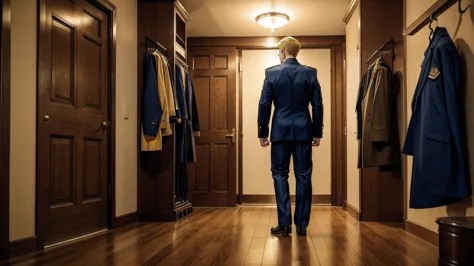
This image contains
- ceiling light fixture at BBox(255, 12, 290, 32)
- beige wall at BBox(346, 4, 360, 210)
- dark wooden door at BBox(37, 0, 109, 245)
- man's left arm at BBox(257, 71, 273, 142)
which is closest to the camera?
dark wooden door at BBox(37, 0, 109, 245)

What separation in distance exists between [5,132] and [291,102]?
77.8 inches

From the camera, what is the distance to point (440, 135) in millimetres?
2562

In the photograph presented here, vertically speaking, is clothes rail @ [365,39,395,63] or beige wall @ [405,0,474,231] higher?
clothes rail @ [365,39,395,63]

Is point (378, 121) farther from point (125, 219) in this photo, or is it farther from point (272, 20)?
point (125, 219)

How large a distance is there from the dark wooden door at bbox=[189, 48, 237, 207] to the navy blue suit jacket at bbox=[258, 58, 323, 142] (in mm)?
2973

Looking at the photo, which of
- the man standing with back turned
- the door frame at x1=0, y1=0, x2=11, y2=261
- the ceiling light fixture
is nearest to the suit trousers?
the man standing with back turned

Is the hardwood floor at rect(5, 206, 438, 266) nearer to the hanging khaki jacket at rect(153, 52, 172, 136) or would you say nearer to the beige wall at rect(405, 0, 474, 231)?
the beige wall at rect(405, 0, 474, 231)

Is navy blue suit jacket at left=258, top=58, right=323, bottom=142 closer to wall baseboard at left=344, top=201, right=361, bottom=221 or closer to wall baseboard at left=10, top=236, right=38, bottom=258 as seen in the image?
wall baseboard at left=344, top=201, right=361, bottom=221

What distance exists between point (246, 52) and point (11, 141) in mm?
4560

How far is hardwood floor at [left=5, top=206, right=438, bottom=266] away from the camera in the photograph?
8.96 ft

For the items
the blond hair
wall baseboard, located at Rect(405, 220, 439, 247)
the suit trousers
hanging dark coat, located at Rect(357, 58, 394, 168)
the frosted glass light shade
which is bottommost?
wall baseboard, located at Rect(405, 220, 439, 247)

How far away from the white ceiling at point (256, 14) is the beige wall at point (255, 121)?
1.11 ft

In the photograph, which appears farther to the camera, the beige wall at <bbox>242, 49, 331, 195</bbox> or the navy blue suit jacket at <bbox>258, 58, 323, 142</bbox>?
the beige wall at <bbox>242, 49, 331, 195</bbox>

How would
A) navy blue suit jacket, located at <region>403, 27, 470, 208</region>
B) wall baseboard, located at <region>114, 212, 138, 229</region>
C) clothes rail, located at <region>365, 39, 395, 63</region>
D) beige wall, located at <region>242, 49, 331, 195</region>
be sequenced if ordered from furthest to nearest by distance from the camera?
1. beige wall, located at <region>242, 49, 331, 195</region>
2. clothes rail, located at <region>365, 39, 395, 63</region>
3. wall baseboard, located at <region>114, 212, 138, 229</region>
4. navy blue suit jacket, located at <region>403, 27, 470, 208</region>
